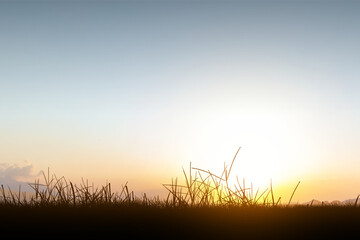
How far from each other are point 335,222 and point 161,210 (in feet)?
5.95

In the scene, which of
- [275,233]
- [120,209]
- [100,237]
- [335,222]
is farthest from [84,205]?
[335,222]

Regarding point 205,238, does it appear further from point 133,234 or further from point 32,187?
point 32,187

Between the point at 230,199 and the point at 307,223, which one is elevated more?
the point at 230,199

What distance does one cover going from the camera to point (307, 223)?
14.0 ft

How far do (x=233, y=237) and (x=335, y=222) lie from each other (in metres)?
1.28

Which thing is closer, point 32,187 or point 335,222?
point 335,222

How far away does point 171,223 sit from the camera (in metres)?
4.01

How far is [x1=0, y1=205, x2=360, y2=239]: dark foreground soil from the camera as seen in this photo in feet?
12.4

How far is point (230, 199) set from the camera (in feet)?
19.1

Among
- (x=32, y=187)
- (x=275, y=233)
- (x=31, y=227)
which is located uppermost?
(x=32, y=187)

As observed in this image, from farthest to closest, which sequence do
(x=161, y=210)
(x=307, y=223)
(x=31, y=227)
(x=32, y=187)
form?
(x=32, y=187), (x=161, y=210), (x=307, y=223), (x=31, y=227)

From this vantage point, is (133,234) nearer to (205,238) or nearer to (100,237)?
(100,237)

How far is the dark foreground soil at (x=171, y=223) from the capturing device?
3.77 m


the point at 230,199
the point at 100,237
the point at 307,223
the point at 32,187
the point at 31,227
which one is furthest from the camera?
the point at 32,187
